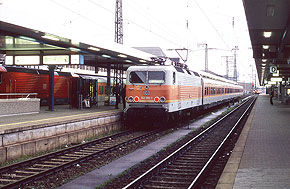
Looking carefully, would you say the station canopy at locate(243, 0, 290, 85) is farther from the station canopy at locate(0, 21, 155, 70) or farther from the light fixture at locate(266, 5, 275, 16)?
the station canopy at locate(0, 21, 155, 70)

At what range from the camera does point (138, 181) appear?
7.40 m

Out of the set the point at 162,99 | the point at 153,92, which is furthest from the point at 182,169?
the point at 153,92

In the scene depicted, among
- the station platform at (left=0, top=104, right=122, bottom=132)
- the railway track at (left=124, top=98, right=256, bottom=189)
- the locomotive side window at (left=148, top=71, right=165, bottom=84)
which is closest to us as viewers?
the railway track at (left=124, top=98, right=256, bottom=189)

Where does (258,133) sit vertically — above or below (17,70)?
below

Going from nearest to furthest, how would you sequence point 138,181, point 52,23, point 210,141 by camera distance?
point 138,181 → point 52,23 → point 210,141

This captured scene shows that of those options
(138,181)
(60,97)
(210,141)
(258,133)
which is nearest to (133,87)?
(210,141)

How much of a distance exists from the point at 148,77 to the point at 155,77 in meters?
0.33

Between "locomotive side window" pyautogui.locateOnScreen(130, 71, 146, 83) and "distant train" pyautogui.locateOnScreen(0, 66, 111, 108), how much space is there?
5.66 m

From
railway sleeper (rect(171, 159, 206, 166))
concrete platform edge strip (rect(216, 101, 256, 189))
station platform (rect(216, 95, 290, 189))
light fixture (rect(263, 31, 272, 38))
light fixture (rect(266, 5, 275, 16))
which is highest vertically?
light fixture (rect(266, 5, 275, 16))

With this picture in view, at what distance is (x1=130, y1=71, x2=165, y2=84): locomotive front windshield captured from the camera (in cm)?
1655

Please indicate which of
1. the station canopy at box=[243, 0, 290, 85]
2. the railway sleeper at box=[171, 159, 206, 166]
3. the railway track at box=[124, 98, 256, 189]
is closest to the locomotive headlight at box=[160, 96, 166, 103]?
the railway track at box=[124, 98, 256, 189]

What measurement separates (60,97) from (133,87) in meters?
13.3

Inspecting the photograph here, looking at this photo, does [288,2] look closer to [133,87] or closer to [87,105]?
[133,87]

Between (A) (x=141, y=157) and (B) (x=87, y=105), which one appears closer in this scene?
(A) (x=141, y=157)
